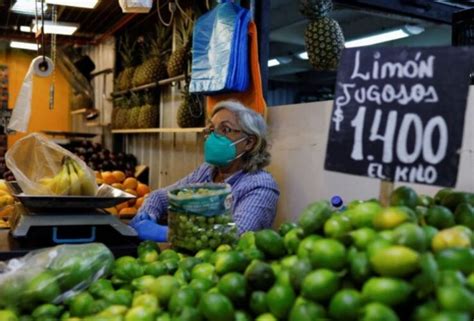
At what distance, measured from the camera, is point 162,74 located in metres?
4.99

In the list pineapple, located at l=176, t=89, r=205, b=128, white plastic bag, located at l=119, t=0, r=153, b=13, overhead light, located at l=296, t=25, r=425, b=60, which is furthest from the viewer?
overhead light, located at l=296, t=25, r=425, b=60

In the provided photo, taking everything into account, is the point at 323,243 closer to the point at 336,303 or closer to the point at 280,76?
the point at 336,303

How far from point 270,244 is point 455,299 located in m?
0.49

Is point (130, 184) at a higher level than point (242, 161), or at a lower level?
lower

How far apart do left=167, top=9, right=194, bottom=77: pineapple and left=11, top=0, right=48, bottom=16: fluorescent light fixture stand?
1925 mm

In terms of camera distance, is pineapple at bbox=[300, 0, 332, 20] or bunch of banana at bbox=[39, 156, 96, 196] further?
pineapple at bbox=[300, 0, 332, 20]

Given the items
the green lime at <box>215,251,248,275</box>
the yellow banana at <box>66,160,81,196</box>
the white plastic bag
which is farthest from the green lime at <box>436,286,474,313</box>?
the white plastic bag

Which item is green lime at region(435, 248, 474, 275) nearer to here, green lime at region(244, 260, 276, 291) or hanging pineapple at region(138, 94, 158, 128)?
green lime at region(244, 260, 276, 291)

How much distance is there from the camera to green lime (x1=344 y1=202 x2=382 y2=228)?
113 centimetres

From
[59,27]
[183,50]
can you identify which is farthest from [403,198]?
[59,27]

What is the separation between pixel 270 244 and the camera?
1264mm

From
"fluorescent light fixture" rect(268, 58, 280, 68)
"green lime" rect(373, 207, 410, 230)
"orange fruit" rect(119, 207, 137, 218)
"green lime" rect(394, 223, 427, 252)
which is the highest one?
"fluorescent light fixture" rect(268, 58, 280, 68)

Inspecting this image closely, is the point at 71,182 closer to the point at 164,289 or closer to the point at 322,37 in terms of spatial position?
the point at 164,289

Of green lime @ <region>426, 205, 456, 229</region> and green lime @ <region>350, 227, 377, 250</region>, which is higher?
green lime @ <region>426, 205, 456, 229</region>
